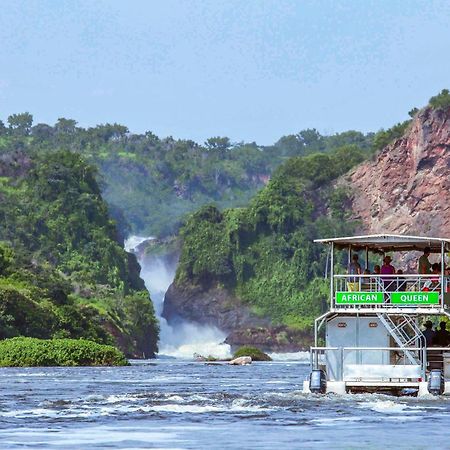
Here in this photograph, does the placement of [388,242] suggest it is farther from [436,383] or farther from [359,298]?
[436,383]

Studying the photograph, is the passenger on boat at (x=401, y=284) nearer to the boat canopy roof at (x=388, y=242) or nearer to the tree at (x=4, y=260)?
the boat canopy roof at (x=388, y=242)

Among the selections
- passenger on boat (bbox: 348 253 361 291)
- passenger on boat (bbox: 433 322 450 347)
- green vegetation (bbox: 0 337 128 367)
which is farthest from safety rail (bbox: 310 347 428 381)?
green vegetation (bbox: 0 337 128 367)

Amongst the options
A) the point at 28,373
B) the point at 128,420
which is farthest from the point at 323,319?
the point at 28,373

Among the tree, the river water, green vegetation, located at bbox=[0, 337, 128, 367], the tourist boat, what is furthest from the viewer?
the tree

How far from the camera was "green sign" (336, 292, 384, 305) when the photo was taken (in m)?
67.8

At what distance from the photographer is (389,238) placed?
69062 mm

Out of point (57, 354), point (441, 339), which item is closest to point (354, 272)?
point (441, 339)

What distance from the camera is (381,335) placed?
224ft

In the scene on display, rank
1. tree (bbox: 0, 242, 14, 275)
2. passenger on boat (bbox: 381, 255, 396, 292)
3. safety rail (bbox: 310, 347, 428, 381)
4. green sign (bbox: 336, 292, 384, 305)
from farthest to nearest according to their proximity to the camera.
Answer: tree (bbox: 0, 242, 14, 275) < passenger on boat (bbox: 381, 255, 396, 292) < green sign (bbox: 336, 292, 384, 305) < safety rail (bbox: 310, 347, 428, 381)

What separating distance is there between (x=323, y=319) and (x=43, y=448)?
78.6ft

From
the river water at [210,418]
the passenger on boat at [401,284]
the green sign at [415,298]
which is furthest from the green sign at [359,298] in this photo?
the river water at [210,418]

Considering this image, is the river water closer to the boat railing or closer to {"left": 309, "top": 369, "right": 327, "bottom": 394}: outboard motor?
{"left": 309, "top": 369, "right": 327, "bottom": 394}: outboard motor

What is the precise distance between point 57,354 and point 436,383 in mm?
62924

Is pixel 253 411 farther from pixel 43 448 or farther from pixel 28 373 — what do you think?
pixel 28 373
